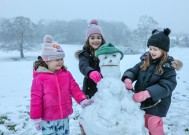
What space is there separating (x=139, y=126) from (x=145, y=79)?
0.72 meters

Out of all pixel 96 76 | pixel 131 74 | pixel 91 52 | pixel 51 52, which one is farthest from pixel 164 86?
pixel 51 52

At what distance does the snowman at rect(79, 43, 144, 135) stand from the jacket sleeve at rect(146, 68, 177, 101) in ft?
1.03

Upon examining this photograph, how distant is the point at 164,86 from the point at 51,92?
1148 millimetres

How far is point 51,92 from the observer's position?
284 cm

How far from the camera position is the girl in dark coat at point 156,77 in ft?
8.41

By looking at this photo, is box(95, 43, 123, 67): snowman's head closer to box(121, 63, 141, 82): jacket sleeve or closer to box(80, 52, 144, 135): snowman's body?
box(80, 52, 144, 135): snowman's body

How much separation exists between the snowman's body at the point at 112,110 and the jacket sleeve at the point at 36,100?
72 cm

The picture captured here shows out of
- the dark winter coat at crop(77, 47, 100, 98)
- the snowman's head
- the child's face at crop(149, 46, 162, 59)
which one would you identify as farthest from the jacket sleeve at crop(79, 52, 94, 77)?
the child's face at crop(149, 46, 162, 59)

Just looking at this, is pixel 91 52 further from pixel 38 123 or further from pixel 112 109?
pixel 112 109

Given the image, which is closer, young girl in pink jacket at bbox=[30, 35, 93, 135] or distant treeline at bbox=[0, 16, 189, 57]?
young girl in pink jacket at bbox=[30, 35, 93, 135]

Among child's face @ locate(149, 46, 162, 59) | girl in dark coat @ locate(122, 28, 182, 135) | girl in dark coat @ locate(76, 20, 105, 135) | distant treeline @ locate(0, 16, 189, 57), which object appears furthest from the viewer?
distant treeline @ locate(0, 16, 189, 57)

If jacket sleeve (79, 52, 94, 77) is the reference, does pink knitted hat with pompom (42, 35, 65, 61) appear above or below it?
above

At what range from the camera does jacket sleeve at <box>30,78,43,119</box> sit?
9.11 feet

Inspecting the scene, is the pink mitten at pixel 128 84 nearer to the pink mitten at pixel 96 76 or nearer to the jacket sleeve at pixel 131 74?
the jacket sleeve at pixel 131 74
